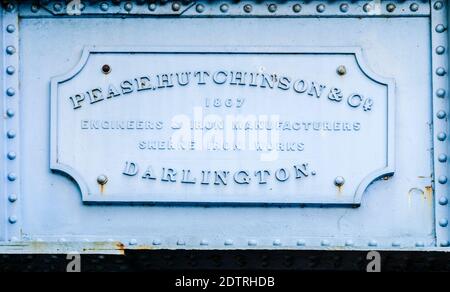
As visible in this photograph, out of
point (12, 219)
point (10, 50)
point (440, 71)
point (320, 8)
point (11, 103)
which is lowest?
point (12, 219)

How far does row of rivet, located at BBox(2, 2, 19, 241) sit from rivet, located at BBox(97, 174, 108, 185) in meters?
0.37

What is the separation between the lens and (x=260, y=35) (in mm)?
4383

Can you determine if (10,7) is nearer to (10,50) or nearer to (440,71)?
(10,50)

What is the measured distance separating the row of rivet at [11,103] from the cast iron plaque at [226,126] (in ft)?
0.61

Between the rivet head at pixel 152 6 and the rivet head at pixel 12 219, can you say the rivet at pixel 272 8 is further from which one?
the rivet head at pixel 12 219

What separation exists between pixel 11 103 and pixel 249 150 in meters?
1.07

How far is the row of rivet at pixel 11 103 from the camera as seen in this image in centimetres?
436

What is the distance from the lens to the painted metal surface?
4305mm

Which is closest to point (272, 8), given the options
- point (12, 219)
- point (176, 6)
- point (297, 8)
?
point (297, 8)

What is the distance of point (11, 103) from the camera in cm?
438

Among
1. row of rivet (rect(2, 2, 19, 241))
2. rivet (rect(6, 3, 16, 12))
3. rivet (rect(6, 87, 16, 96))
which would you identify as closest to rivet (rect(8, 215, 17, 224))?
row of rivet (rect(2, 2, 19, 241))

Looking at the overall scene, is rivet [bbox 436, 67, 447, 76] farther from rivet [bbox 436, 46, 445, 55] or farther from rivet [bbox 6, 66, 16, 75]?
rivet [bbox 6, 66, 16, 75]

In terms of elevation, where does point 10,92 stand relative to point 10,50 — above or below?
below
